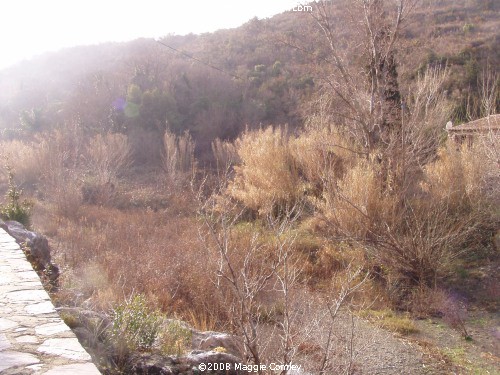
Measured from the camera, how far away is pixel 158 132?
1011 inches

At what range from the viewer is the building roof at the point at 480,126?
10.8m

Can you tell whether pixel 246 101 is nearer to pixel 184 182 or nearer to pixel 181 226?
pixel 184 182

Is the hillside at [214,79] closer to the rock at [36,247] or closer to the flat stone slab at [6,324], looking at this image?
the rock at [36,247]

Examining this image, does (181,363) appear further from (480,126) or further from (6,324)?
(480,126)

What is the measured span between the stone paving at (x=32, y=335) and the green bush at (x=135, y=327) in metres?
0.65

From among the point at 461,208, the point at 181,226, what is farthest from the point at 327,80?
the point at 181,226

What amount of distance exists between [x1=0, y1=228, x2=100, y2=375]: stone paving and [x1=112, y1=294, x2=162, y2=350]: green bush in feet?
2.14

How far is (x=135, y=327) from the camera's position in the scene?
14.6 ft

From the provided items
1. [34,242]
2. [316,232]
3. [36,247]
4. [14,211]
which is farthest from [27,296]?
[316,232]

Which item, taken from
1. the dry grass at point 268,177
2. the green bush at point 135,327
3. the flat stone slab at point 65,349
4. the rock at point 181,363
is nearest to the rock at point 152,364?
the rock at point 181,363

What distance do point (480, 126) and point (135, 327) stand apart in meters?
9.04

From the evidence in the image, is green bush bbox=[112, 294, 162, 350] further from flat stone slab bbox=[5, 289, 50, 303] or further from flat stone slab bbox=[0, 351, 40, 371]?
flat stone slab bbox=[0, 351, 40, 371]

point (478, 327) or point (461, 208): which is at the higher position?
point (461, 208)

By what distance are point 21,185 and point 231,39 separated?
91.1ft
